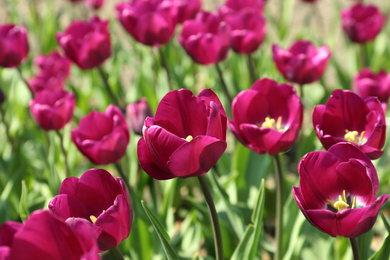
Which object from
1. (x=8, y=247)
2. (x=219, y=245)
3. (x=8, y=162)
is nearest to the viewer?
(x=8, y=247)

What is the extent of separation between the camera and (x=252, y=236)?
43.1 inches

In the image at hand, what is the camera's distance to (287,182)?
1.72m

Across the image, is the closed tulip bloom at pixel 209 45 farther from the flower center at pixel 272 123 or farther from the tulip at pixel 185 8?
the flower center at pixel 272 123

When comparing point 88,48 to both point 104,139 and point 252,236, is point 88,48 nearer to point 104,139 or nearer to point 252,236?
point 104,139

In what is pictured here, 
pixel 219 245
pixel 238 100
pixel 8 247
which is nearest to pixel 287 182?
pixel 238 100

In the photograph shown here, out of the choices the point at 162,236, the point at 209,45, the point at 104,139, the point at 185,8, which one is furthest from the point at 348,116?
the point at 185,8

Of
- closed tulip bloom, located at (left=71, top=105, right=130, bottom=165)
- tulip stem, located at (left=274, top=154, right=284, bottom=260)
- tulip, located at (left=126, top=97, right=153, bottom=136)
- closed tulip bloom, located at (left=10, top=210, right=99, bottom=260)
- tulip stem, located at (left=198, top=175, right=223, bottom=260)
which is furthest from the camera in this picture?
tulip, located at (left=126, top=97, right=153, bottom=136)

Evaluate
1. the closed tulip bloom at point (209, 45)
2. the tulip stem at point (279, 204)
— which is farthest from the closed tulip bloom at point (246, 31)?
the tulip stem at point (279, 204)

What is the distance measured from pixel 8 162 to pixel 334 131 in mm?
1315

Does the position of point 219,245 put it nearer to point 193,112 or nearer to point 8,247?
point 193,112

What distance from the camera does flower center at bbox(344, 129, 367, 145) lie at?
3.50 ft

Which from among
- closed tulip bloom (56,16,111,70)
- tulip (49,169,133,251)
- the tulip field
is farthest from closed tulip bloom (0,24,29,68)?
tulip (49,169,133,251)

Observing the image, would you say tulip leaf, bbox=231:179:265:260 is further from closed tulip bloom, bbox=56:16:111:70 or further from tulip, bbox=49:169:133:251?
closed tulip bloom, bbox=56:16:111:70

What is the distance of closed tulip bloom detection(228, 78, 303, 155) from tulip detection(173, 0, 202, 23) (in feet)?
3.32
